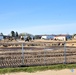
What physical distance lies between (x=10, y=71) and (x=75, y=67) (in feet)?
13.5

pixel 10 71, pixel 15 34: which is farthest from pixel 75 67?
pixel 15 34

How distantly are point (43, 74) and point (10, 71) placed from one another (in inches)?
74.0

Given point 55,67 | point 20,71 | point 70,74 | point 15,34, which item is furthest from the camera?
point 15,34

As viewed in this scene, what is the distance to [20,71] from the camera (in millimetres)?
11266

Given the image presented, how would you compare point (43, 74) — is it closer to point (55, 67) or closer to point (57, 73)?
point (57, 73)

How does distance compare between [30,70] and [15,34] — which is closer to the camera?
[30,70]

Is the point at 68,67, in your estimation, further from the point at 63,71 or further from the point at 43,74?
the point at 43,74

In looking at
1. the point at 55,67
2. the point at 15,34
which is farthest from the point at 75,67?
the point at 15,34

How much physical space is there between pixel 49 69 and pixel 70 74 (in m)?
1.69

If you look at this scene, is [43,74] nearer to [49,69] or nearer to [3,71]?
[49,69]

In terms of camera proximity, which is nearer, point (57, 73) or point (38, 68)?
point (57, 73)

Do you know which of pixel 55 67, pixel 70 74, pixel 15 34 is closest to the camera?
pixel 70 74

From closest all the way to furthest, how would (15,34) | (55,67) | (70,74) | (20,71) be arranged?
(70,74) < (20,71) < (55,67) < (15,34)

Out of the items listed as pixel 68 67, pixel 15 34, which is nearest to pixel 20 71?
→ pixel 68 67
